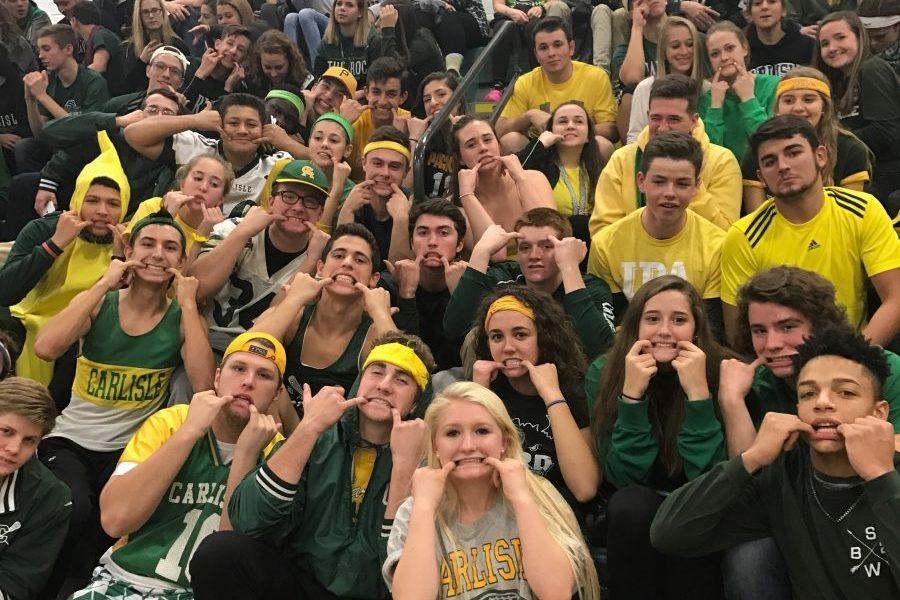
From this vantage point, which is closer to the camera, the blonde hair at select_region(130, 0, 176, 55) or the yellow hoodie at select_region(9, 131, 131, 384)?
the yellow hoodie at select_region(9, 131, 131, 384)

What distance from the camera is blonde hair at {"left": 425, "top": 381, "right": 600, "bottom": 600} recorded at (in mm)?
3293

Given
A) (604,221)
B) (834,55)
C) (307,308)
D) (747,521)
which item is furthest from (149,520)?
(834,55)

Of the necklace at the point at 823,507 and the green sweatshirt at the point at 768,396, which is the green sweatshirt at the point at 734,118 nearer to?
the green sweatshirt at the point at 768,396

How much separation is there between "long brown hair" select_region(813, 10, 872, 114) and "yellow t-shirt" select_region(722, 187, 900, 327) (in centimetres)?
186

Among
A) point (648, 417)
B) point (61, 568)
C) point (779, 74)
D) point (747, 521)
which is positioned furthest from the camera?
point (779, 74)

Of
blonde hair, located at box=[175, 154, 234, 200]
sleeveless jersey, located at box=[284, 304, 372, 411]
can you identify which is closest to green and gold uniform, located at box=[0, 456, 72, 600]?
sleeveless jersey, located at box=[284, 304, 372, 411]

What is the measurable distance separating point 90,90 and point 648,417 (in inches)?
242

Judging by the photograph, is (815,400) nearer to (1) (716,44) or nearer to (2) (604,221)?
(2) (604,221)

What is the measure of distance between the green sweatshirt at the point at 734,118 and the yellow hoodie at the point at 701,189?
0.40 m

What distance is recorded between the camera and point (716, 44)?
245 inches

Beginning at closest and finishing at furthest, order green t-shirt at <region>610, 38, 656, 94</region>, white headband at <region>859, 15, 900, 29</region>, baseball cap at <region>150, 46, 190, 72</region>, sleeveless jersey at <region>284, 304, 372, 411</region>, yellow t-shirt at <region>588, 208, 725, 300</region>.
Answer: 1. sleeveless jersey at <region>284, 304, 372, 411</region>
2. yellow t-shirt at <region>588, 208, 725, 300</region>
3. white headband at <region>859, 15, 900, 29</region>
4. green t-shirt at <region>610, 38, 656, 94</region>
5. baseball cap at <region>150, 46, 190, 72</region>

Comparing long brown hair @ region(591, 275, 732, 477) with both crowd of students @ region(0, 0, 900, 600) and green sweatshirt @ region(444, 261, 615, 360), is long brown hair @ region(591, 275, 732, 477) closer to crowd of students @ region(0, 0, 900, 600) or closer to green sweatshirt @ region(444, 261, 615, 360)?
crowd of students @ region(0, 0, 900, 600)

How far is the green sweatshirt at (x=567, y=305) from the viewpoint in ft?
14.7

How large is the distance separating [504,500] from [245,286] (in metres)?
2.36
